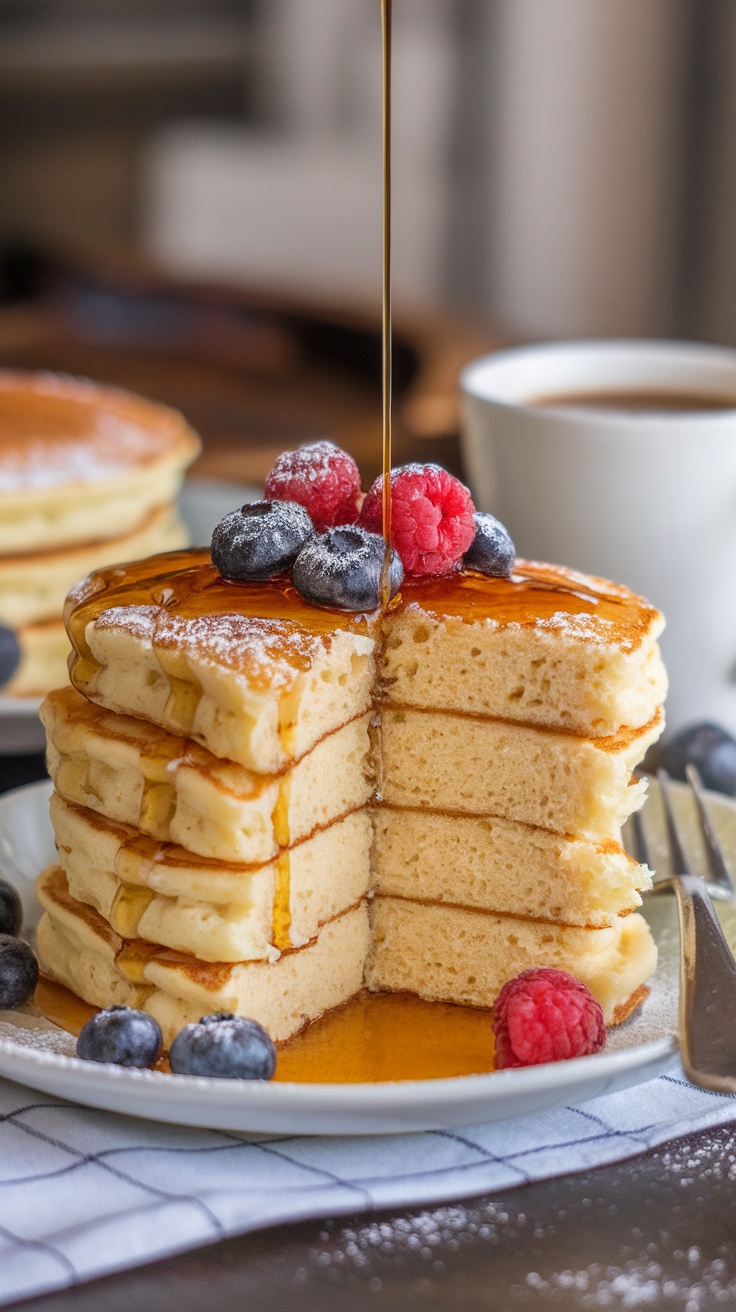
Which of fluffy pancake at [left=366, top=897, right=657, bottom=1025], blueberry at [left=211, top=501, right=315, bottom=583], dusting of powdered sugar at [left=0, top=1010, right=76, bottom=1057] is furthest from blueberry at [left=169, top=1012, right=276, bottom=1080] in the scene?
blueberry at [left=211, top=501, right=315, bottom=583]

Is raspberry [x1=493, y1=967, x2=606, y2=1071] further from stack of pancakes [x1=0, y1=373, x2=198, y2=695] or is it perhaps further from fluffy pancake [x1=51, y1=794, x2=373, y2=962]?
stack of pancakes [x1=0, y1=373, x2=198, y2=695]

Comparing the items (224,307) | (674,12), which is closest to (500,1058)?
(224,307)

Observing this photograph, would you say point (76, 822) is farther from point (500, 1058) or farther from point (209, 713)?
point (500, 1058)

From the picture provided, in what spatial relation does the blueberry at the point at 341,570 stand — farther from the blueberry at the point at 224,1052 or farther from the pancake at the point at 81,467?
A: the pancake at the point at 81,467

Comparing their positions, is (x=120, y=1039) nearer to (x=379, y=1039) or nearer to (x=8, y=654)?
(x=379, y=1039)

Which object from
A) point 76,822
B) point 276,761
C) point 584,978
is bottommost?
point 584,978

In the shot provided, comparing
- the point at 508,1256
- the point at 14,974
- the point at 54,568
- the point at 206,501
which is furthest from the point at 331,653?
the point at 206,501

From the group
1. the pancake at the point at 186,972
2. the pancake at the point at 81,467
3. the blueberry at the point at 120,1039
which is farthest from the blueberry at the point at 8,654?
the blueberry at the point at 120,1039
